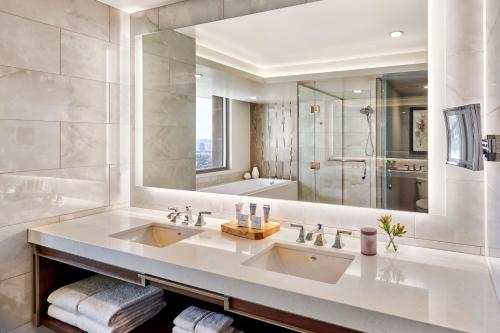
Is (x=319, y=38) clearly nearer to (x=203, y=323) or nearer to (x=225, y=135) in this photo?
(x=225, y=135)

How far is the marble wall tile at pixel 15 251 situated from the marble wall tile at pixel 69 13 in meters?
1.18

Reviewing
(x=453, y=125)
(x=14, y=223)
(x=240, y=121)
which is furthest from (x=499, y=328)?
(x=14, y=223)

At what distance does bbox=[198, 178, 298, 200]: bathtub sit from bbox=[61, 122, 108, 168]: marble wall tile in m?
0.89

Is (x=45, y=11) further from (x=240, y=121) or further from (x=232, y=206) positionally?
(x=232, y=206)

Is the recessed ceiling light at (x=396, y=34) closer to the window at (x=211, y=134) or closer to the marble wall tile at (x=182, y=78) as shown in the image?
the window at (x=211, y=134)

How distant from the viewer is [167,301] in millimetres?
1987

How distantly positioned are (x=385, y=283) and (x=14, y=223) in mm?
1907

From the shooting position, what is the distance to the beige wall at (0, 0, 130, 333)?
69.9 inches

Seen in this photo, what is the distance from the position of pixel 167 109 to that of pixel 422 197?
1.73 metres

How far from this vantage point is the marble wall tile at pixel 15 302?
1767mm

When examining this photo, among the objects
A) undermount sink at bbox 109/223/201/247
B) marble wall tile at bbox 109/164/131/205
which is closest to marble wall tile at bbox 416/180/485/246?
undermount sink at bbox 109/223/201/247

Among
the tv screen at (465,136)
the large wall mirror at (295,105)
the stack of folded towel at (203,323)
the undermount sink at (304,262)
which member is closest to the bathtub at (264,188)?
the large wall mirror at (295,105)

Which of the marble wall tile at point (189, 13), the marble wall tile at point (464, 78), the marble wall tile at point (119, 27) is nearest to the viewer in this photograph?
the marble wall tile at point (464, 78)

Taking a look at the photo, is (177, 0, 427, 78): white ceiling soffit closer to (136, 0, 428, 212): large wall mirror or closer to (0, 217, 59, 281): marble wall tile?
(136, 0, 428, 212): large wall mirror
